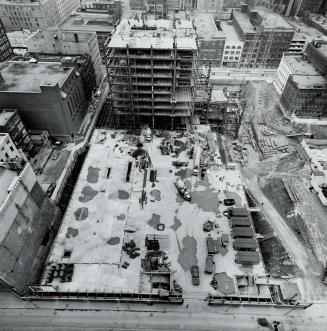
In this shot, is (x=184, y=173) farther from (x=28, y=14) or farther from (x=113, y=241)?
(x=28, y=14)

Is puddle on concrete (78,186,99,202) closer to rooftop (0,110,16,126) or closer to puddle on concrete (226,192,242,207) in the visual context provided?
rooftop (0,110,16,126)

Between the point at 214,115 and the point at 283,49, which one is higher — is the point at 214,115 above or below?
below

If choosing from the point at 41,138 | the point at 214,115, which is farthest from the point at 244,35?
the point at 41,138

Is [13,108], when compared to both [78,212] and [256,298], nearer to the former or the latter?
[78,212]

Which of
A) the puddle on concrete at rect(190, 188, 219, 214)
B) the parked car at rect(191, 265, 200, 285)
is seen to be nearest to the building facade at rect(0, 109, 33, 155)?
the puddle on concrete at rect(190, 188, 219, 214)

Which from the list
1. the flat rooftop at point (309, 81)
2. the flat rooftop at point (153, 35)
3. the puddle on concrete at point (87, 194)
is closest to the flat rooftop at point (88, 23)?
the flat rooftop at point (153, 35)

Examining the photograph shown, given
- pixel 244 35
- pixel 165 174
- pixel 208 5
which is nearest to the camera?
pixel 165 174

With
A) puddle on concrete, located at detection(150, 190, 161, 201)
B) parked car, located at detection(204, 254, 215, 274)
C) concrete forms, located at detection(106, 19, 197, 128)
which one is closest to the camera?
parked car, located at detection(204, 254, 215, 274)
